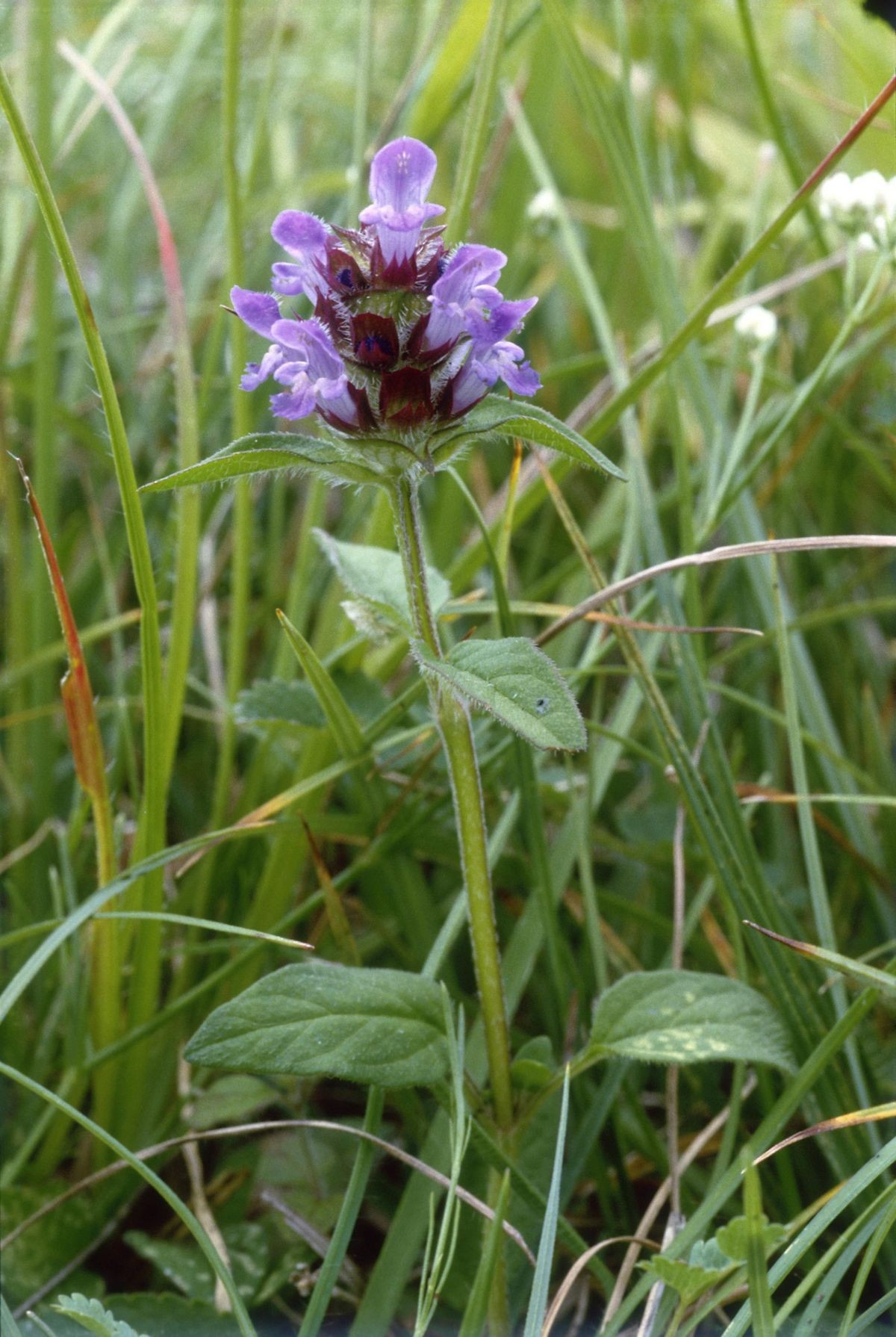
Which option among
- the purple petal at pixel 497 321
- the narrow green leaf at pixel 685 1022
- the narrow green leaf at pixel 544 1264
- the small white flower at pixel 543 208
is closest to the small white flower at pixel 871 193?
the small white flower at pixel 543 208

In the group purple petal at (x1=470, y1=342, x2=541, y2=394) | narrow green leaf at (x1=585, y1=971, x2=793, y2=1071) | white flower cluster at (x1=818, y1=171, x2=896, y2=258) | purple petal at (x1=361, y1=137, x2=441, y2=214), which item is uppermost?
white flower cluster at (x1=818, y1=171, x2=896, y2=258)

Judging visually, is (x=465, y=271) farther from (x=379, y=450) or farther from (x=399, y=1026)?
(x=399, y=1026)

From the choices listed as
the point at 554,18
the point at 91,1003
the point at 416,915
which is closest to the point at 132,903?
the point at 91,1003

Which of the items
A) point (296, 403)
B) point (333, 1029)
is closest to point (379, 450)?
point (296, 403)

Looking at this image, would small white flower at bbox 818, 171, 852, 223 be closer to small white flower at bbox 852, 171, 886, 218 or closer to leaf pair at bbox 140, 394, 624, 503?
small white flower at bbox 852, 171, 886, 218

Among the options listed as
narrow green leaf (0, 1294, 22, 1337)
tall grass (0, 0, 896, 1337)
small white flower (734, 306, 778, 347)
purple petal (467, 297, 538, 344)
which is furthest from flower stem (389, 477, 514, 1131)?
small white flower (734, 306, 778, 347)

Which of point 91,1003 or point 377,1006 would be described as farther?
point 91,1003

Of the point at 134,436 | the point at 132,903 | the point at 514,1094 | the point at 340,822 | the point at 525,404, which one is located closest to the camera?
the point at 525,404

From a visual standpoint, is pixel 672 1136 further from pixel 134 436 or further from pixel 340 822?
pixel 134 436
